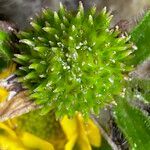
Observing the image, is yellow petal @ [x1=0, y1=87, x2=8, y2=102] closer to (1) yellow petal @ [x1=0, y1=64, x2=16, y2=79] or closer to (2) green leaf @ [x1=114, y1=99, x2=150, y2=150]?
(1) yellow petal @ [x1=0, y1=64, x2=16, y2=79]

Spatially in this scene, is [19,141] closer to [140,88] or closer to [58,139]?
[58,139]

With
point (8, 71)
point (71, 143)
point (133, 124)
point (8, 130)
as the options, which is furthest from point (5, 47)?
point (133, 124)

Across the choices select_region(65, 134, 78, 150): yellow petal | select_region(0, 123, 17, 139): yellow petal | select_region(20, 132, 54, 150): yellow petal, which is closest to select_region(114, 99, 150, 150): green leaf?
select_region(65, 134, 78, 150): yellow petal

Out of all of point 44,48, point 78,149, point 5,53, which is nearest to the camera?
point 44,48

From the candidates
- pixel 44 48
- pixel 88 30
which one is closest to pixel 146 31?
pixel 88 30

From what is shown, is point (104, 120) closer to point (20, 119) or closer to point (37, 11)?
point (20, 119)

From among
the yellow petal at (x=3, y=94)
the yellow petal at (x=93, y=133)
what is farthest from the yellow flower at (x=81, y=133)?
the yellow petal at (x=3, y=94)

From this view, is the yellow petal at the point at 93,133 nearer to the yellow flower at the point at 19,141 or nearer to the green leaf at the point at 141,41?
the yellow flower at the point at 19,141
